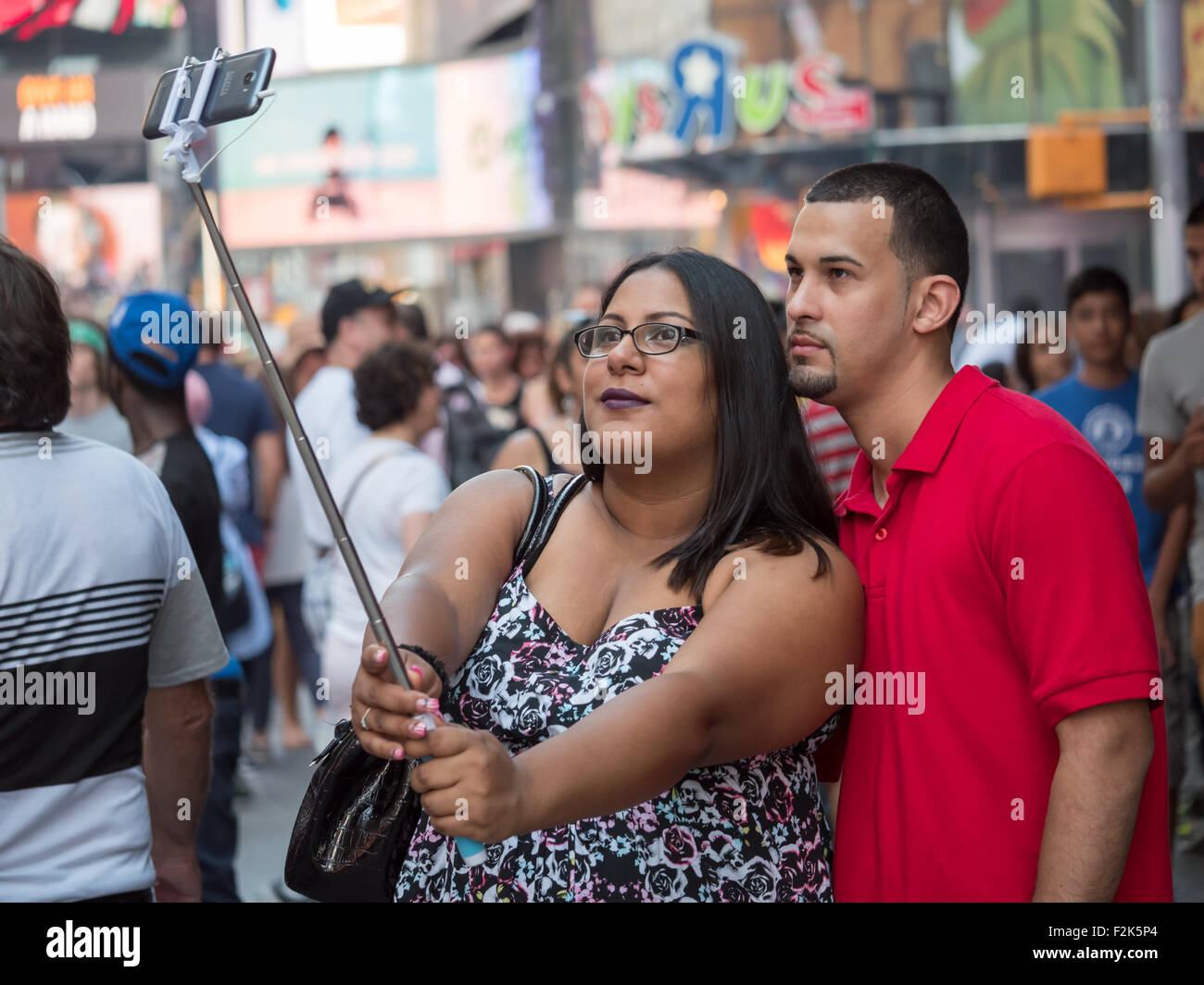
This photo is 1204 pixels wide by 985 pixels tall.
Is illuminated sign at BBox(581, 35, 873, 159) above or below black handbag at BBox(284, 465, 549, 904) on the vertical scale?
above

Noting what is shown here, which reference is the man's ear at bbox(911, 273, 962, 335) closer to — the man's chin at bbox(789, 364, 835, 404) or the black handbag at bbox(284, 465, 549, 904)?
the man's chin at bbox(789, 364, 835, 404)

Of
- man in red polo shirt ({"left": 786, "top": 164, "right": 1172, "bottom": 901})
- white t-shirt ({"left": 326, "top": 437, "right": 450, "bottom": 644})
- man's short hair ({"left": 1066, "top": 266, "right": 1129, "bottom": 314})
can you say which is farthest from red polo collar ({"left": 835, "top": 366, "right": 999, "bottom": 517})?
man's short hair ({"left": 1066, "top": 266, "right": 1129, "bottom": 314})

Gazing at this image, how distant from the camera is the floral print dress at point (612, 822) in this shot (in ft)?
7.63

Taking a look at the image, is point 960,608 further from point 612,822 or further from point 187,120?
point 187,120

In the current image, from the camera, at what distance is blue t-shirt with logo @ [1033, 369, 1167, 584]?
590cm

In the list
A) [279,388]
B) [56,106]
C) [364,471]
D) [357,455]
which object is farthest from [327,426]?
[56,106]

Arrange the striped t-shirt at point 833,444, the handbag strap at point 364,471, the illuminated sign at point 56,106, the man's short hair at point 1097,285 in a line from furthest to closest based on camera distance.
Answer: the illuminated sign at point 56,106
the man's short hair at point 1097,285
the striped t-shirt at point 833,444
the handbag strap at point 364,471

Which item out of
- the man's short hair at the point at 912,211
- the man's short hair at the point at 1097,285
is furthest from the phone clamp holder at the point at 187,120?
the man's short hair at the point at 1097,285

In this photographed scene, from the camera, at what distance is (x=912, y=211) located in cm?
253

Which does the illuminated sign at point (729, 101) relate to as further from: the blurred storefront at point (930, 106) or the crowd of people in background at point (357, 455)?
the crowd of people in background at point (357, 455)

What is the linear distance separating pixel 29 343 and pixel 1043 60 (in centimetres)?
1922

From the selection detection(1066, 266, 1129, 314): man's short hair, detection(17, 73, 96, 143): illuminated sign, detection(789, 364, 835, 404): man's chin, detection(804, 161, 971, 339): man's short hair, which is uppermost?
detection(17, 73, 96, 143): illuminated sign

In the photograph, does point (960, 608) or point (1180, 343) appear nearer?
point (960, 608)

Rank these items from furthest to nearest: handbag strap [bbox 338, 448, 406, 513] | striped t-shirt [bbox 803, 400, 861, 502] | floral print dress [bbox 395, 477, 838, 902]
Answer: striped t-shirt [bbox 803, 400, 861, 502], handbag strap [bbox 338, 448, 406, 513], floral print dress [bbox 395, 477, 838, 902]
